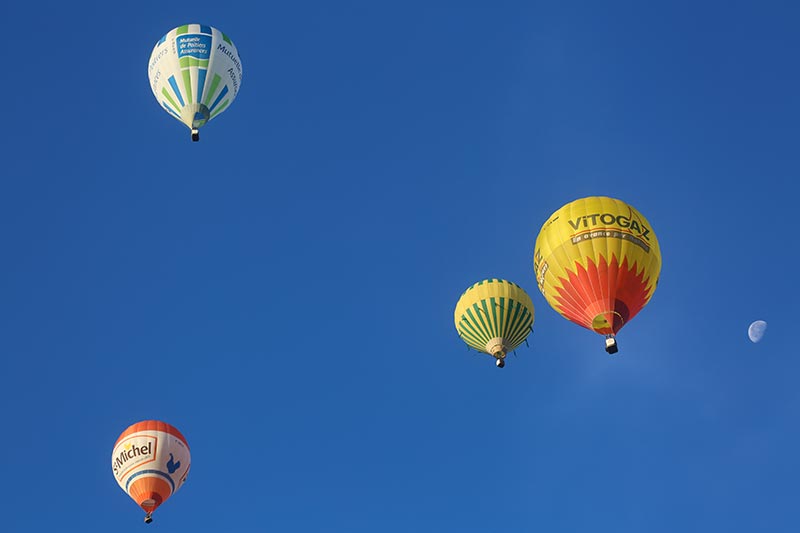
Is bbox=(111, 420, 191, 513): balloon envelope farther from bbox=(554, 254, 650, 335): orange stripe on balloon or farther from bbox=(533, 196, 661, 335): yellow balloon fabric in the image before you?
bbox=(554, 254, 650, 335): orange stripe on balloon

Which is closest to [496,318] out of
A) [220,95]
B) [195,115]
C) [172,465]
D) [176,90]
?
[172,465]

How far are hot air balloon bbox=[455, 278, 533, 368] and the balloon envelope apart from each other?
10335 mm

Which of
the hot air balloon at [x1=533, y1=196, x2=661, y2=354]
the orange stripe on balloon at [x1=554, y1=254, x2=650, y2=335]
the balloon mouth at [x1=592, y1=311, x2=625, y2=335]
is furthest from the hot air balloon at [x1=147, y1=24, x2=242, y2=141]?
the balloon mouth at [x1=592, y1=311, x2=625, y2=335]

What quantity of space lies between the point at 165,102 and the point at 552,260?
15632 mm

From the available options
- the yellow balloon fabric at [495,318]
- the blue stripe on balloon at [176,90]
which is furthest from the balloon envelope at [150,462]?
the blue stripe on balloon at [176,90]

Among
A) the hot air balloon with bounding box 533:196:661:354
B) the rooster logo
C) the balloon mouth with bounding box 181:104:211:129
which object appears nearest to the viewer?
the hot air balloon with bounding box 533:196:661:354

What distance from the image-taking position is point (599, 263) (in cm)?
3509

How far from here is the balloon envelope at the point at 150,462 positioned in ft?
136

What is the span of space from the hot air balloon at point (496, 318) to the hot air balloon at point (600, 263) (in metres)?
8.15

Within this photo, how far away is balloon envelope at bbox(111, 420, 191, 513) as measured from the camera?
41.5 metres

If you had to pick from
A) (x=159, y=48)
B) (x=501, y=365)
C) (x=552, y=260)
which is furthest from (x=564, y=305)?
(x=159, y=48)

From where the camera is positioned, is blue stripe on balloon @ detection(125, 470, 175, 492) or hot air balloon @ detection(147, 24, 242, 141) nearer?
blue stripe on balloon @ detection(125, 470, 175, 492)

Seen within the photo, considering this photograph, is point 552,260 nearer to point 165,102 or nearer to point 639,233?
point 639,233

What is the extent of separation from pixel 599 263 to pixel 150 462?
16065 millimetres
